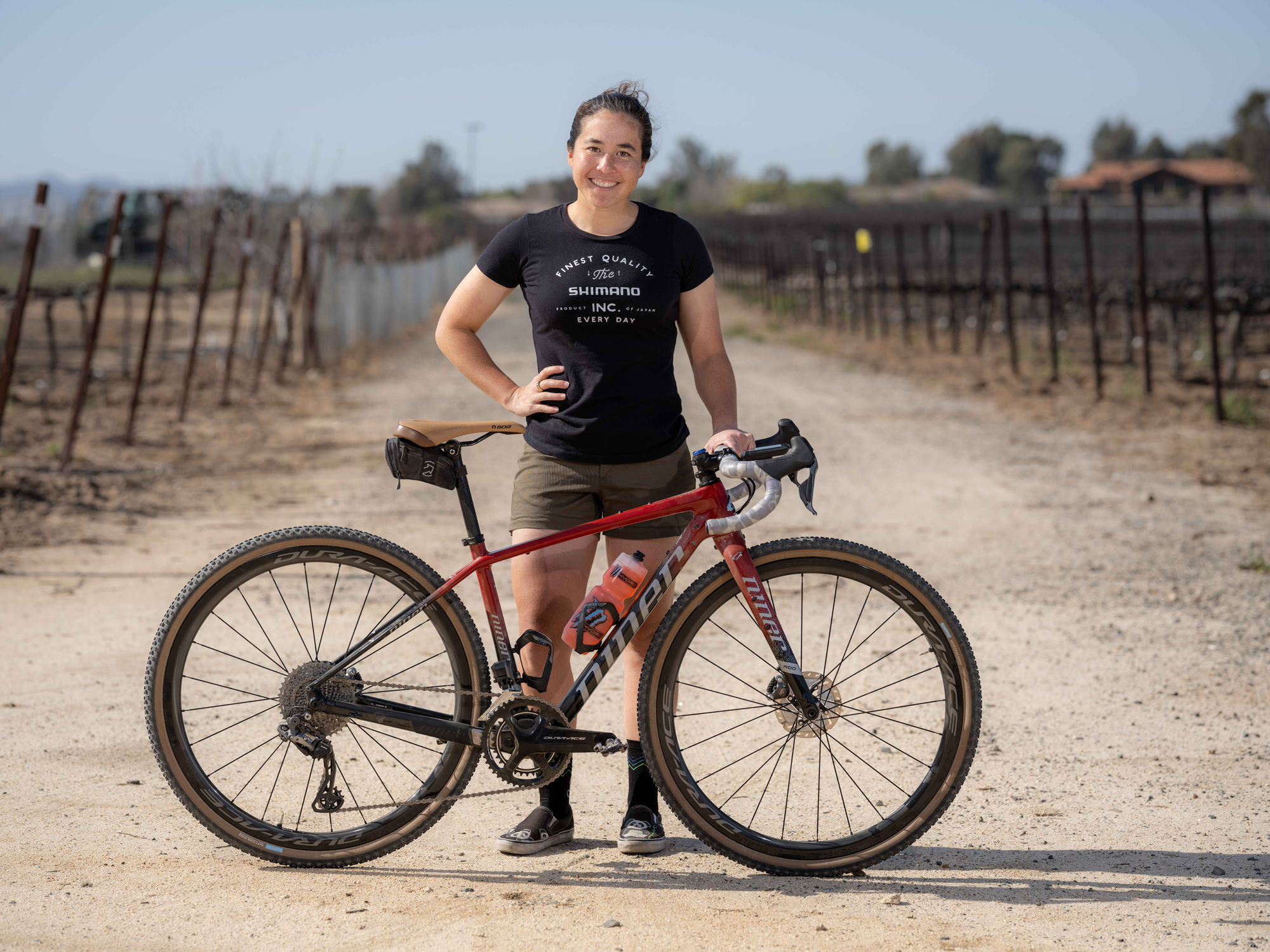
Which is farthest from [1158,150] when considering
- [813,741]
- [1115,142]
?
[813,741]

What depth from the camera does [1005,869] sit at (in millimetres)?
3170

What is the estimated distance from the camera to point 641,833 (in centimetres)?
322

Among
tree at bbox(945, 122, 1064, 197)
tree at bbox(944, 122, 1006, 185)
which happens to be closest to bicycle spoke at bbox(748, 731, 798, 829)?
tree at bbox(945, 122, 1064, 197)

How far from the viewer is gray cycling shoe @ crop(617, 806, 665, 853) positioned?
3.22 metres

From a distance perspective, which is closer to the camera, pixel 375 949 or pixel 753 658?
pixel 375 949

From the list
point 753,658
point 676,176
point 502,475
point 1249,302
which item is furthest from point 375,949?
point 676,176

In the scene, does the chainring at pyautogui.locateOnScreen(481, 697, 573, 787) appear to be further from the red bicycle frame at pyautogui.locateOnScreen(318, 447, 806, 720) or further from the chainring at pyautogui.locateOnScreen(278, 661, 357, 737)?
Answer: the chainring at pyautogui.locateOnScreen(278, 661, 357, 737)

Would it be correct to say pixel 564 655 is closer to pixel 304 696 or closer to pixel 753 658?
pixel 304 696

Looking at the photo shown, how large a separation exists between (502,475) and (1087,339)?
1474 centimetres

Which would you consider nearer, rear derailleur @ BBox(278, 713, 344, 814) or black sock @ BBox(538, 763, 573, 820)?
rear derailleur @ BBox(278, 713, 344, 814)

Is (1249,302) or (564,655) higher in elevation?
(1249,302)

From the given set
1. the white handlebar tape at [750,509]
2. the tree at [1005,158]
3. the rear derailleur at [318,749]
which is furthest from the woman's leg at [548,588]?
Result: the tree at [1005,158]

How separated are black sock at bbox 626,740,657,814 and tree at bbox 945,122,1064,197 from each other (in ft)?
406

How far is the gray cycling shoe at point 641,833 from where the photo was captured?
3223mm
